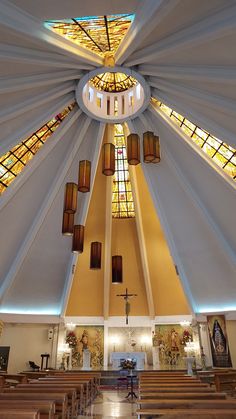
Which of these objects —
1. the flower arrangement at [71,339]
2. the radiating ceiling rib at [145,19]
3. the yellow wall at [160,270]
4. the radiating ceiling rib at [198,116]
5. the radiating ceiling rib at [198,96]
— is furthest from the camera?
the flower arrangement at [71,339]

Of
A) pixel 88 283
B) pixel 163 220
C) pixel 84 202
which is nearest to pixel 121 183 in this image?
pixel 84 202

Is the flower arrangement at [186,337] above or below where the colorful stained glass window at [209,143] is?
below

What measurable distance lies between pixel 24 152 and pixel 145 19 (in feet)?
20.8

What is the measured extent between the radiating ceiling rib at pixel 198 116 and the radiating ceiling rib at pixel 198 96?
32 centimetres

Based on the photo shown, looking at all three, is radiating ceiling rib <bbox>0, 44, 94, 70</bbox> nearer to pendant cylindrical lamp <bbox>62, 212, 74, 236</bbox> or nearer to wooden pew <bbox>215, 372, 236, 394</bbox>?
pendant cylindrical lamp <bbox>62, 212, 74, 236</bbox>

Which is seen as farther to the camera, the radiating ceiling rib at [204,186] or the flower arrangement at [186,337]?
the flower arrangement at [186,337]

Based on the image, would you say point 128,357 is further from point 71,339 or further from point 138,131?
point 138,131

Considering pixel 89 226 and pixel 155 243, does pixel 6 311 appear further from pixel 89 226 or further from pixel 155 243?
pixel 155 243

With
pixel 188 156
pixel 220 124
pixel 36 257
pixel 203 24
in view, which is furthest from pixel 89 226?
pixel 203 24

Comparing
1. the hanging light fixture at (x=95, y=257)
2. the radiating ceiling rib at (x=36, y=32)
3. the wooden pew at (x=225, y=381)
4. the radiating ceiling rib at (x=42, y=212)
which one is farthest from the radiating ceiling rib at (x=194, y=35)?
the wooden pew at (x=225, y=381)

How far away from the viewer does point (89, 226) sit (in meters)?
15.3

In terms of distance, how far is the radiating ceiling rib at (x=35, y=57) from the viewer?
6.25 metres

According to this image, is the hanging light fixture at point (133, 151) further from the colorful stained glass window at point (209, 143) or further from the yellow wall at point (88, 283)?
the yellow wall at point (88, 283)

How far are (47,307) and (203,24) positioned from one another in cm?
1435
